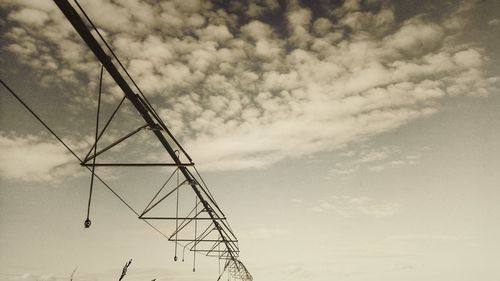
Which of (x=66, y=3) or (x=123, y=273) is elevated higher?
(x=66, y=3)

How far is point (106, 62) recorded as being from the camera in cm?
503

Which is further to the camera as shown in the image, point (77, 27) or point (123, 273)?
point (77, 27)

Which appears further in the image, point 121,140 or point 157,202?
point 157,202

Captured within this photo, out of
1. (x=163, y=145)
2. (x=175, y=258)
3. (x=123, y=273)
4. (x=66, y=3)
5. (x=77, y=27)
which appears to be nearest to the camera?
(x=123, y=273)

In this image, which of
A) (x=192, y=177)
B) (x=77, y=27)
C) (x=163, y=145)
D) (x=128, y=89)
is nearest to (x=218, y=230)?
(x=192, y=177)

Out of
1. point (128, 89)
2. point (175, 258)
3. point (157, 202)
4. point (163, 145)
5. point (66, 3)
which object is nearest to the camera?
point (66, 3)

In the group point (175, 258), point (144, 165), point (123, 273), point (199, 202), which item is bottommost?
point (123, 273)

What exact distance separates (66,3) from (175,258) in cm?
1067

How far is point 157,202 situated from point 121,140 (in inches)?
131

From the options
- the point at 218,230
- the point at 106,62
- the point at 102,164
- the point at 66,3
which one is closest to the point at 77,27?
the point at 66,3

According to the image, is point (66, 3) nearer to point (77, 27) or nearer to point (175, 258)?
point (77, 27)

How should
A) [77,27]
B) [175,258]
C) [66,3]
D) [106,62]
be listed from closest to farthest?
[66,3] → [77,27] → [106,62] → [175,258]

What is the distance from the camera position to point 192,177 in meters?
9.62

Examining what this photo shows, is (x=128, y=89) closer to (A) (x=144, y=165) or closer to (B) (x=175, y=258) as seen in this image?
(A) (x=144, y=165)
